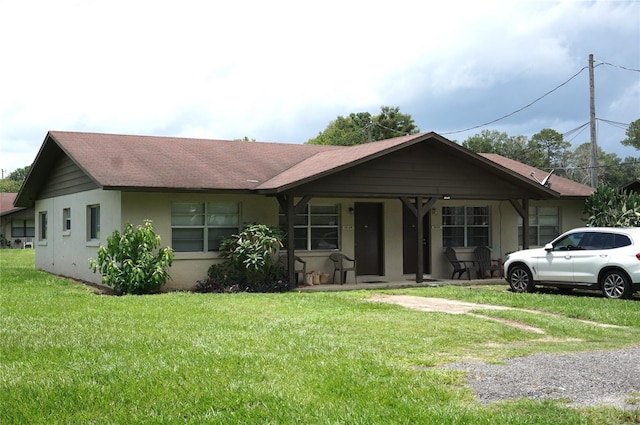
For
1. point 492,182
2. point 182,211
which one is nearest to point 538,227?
point 492,182

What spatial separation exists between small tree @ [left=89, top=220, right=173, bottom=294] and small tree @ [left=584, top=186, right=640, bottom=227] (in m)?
13.3

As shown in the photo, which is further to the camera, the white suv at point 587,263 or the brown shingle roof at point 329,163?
the brown shingle roof at point 329,163

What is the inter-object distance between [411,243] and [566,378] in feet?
49.4

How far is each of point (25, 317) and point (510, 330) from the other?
7.73 metres

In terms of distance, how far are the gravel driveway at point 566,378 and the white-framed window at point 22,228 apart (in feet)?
155

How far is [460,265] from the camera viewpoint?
22.0m

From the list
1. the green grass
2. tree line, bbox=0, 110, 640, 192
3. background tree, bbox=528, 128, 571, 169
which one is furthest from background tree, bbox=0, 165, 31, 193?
the green grass

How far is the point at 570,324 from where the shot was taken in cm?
Answer: 1173

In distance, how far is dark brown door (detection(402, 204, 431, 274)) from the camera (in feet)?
72.6

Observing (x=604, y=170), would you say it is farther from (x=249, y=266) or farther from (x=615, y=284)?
(x=249, y=266)

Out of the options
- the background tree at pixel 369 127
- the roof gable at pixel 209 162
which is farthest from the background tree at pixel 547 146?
the roof gable at pixel 209 162

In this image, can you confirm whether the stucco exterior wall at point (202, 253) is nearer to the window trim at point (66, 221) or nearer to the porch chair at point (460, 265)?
the window trim at point (66, 221)

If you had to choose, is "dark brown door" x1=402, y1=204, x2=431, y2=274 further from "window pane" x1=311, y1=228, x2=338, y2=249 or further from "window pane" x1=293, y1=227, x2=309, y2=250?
"window pane" x1=293, y1=227, x2=309, y2=250

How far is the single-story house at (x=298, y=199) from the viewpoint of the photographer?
18125mm
